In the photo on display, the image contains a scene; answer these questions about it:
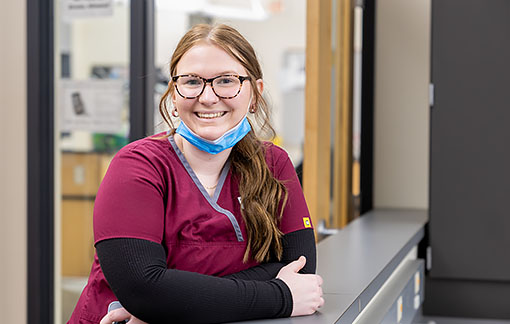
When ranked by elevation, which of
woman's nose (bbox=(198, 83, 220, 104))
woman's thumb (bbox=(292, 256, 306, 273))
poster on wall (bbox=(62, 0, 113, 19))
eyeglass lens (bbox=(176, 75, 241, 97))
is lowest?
woman's thumb (bbox=(292, 256, 306, 273))

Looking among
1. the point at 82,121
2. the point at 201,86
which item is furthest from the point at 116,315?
the point at 82,121

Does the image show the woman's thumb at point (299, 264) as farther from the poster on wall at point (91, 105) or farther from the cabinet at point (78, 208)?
the cabinet at point (78, 208)

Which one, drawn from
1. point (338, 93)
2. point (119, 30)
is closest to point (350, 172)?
point (338, 93)

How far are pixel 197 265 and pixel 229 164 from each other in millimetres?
249

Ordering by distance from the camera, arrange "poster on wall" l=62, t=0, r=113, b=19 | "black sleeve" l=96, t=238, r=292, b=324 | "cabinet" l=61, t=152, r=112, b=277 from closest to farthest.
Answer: "black sleeve" l=96, t=238, r=292, b=324 < "poster on wall" l=62, t=0, r=113, b=19 < "cabinet" l=61, t=152, r=112, b=277

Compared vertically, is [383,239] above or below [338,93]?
below

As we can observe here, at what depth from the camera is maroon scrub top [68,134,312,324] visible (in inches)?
50.8

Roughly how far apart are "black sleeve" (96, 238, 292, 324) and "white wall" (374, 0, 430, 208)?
2291 millimetres
